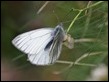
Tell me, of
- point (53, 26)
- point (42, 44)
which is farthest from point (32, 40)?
point (53, 26)

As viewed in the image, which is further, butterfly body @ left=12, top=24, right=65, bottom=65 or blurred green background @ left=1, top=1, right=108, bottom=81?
blurred green background @ left=1, top=1, right=108, bottom=81

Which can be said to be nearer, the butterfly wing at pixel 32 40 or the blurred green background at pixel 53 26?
the butterfly wing at pixel 32 40

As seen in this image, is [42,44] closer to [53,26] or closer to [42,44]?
[42,44]

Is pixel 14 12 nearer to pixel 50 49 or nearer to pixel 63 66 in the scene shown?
pixel 63 66

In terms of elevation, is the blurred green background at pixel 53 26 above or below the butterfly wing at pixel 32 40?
above

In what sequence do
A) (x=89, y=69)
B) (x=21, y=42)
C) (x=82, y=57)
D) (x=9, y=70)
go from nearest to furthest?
(x=21, y=42) < (x=82, y=57) < (x=89, y=69) < (x=9, y=70)

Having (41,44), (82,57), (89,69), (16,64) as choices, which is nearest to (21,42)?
(41,44)
